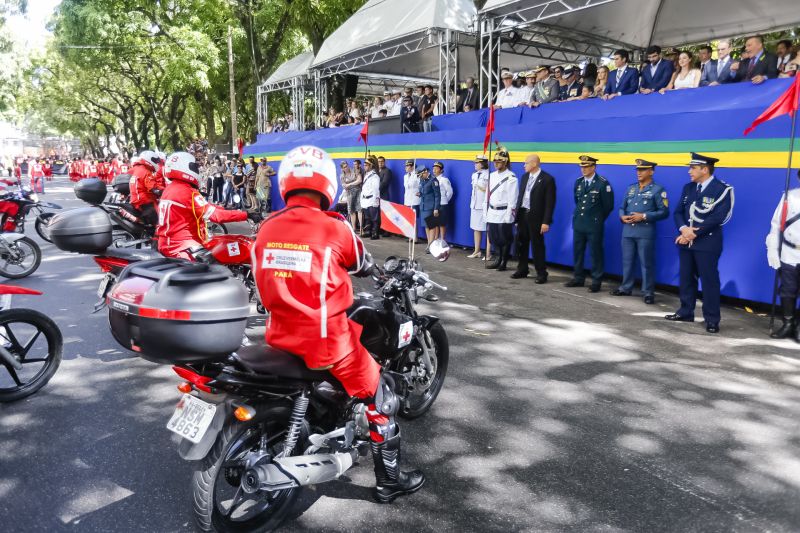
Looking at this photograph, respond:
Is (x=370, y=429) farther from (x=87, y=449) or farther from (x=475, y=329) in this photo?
(x=475, y=329)

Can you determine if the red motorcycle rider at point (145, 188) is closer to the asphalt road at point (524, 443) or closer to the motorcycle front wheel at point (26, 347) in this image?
the asphalt road at point (524, 443)

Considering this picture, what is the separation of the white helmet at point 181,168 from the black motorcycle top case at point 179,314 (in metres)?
3.52

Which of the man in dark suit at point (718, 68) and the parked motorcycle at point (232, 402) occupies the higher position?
the man in dark suit at point (718, 68)

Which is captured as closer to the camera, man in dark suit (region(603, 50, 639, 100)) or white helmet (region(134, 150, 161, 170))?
white helmet (region(134, 150, 161, 170))

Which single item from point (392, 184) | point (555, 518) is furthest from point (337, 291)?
point (392, 184)

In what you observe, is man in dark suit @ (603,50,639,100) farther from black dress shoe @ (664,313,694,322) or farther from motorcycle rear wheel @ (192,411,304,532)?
motorcycle rear wheel @ (192,411,304,532)

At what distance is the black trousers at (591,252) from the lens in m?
8.85

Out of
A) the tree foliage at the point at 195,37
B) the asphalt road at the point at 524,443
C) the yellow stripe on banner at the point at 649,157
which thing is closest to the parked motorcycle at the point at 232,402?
the asphalt road at the point at 524,443

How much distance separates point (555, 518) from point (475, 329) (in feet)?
11.8

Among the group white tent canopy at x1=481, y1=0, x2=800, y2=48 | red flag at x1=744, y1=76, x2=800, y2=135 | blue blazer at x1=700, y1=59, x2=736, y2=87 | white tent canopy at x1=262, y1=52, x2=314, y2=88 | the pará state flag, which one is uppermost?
white tent canopy at x1=262, y1=52, x2=314, y2=88

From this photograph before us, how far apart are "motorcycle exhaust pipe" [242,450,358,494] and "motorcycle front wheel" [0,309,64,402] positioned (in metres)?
2.88

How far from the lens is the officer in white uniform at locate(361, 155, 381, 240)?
1474 cm

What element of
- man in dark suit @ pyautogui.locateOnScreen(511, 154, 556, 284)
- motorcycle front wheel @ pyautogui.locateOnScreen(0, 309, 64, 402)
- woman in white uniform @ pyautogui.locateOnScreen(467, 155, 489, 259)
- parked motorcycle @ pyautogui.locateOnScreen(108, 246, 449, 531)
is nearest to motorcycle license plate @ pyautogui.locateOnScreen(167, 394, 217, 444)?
parked motorcycle @ pyautogui.locateOnScreen(108, 246, 449, 531)

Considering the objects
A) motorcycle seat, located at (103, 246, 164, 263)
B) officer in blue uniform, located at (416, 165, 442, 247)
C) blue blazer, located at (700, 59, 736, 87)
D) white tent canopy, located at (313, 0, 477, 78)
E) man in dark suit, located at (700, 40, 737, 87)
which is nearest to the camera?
motorcycle seat, located at (103, 246, 164, 263)
